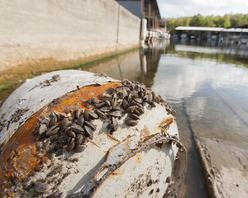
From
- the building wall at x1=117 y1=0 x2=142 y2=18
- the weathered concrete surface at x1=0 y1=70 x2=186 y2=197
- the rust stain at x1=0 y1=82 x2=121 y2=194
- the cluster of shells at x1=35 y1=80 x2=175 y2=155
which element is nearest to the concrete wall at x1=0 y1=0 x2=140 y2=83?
the weathered concrete surface at x1=0 y1=70 x2=186 y2=197

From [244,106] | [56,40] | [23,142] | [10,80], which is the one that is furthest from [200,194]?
[56,40]

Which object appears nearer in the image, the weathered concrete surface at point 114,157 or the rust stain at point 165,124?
the weathered concrete surface at point 114,157

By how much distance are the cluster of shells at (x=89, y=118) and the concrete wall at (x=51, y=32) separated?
521cm

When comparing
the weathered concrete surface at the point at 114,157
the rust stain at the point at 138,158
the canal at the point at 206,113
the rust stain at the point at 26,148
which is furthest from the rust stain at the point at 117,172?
the canal at the point at 206,113

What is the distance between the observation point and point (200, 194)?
2434mm

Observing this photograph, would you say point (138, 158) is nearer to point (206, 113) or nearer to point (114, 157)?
point (114, 157)

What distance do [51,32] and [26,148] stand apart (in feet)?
25.1

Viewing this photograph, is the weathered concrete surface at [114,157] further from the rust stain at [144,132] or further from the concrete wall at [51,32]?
the concrete wall at [51,32]

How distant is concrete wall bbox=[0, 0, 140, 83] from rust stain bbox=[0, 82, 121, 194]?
494 cm

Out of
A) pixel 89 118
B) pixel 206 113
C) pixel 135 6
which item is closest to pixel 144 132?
pixel 89 118

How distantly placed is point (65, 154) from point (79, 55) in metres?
9.45

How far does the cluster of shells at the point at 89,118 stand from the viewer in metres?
1.31

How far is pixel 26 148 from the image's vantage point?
131 cm

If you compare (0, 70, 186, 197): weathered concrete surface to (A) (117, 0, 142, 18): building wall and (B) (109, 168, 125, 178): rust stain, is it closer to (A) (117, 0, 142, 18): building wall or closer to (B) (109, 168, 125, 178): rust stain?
(B) (109, 168, 125, 178): rust stain
